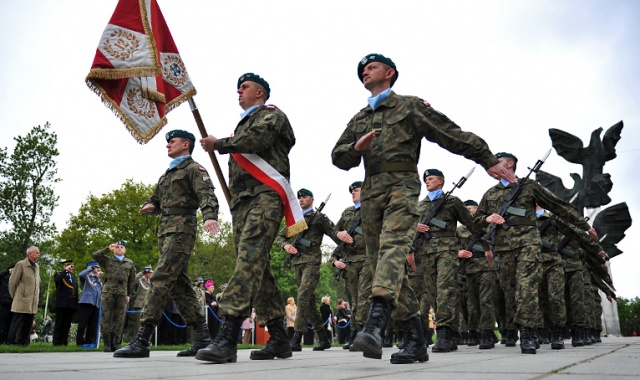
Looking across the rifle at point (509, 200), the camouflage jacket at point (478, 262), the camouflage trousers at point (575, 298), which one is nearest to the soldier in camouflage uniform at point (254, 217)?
the rifle at point (509, 200)

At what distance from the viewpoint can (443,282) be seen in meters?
8.12

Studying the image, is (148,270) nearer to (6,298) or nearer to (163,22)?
(6,298)

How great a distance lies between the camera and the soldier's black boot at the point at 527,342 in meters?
6.21

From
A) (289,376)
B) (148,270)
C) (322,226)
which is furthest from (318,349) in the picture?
(148,270)

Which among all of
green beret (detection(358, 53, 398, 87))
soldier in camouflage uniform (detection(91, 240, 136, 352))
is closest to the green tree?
soldier in camouflage uniform (detection(91, 240, 136, 352))

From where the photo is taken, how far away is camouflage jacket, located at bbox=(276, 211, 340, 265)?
9.80 metres

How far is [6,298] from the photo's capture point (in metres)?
12.7

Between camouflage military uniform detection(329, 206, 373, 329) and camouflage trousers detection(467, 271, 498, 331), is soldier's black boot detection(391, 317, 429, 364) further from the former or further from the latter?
camouflage military uniform detection(329, 206, 373, 329)

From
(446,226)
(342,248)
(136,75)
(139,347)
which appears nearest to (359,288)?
(342,248)

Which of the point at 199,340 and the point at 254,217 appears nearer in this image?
the point at 254,217

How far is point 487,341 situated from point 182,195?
16.4 feet

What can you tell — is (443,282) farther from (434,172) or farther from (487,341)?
(434,172)

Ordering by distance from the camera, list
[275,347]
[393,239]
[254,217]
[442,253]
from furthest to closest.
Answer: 1. [442,253]
2. [275,347]
3. [254,217]
4. [393,239]

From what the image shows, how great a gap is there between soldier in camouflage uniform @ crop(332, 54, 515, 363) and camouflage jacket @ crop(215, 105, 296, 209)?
0.62m
